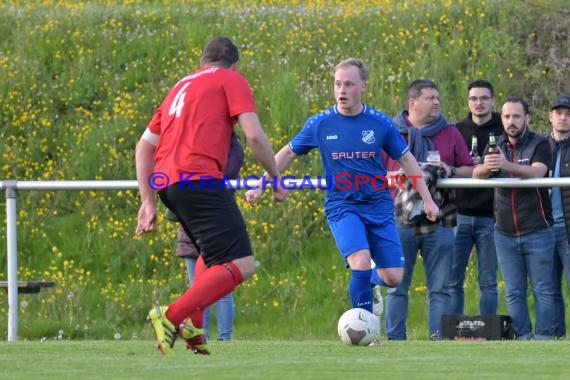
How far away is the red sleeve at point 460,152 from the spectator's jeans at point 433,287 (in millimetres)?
608

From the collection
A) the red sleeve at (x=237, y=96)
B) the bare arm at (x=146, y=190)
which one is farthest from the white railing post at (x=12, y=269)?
the red sleeve at (x=237, y=96)

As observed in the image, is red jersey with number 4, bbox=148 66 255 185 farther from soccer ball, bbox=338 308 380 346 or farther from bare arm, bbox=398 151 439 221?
bare arm, bbox=398 151 439 221

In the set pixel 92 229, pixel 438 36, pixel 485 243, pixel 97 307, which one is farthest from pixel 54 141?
pixel 485 243

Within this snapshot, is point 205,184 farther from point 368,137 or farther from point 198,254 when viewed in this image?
point 198,254

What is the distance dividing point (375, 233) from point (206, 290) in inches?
88.1

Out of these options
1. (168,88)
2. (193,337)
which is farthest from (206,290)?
(168,88)

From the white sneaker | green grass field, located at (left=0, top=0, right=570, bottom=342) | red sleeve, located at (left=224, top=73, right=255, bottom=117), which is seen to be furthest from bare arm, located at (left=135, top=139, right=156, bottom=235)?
green grass field, located at (left=0, top=0, right=570, bottom=342)

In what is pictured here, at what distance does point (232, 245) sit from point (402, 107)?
9846mm

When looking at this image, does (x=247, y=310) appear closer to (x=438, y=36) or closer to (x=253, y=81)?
(x=253, y=81)

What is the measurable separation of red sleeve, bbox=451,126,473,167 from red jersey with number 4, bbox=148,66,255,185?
3.53 m

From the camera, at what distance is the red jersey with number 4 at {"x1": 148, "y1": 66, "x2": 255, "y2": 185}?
731 cm

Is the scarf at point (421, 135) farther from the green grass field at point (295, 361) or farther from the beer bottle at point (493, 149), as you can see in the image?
the green grass field at point (295, 361)

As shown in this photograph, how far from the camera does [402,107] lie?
1686 cm

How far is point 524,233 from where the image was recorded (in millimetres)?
10219
